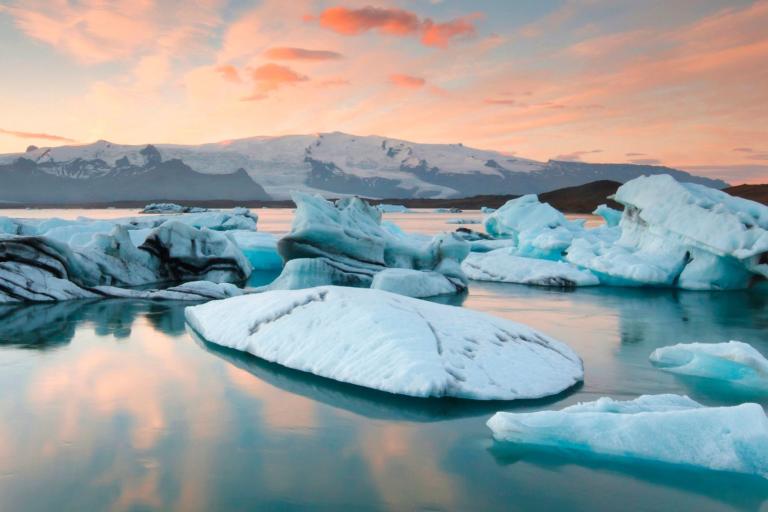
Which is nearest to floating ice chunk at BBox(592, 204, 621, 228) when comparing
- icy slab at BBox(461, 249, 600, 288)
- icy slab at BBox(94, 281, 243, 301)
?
icy slab at BBox(461, 249, 600, 288)

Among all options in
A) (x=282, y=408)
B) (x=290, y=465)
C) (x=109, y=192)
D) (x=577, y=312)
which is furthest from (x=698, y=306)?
(x=109, y=192)

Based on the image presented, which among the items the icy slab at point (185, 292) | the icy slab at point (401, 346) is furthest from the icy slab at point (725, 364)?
the icy slab at point (185, 292)

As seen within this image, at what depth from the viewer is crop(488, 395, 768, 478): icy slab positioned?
4.01m

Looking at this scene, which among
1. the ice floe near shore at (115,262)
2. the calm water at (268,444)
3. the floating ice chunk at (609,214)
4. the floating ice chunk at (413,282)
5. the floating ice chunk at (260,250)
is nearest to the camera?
the calm water at (268,444)

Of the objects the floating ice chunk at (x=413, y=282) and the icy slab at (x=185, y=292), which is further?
the floating ice chunk at (x=413, y=282)

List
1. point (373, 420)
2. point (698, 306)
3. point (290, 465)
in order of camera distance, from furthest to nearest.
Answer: point (698, 306) → point (373, 420) → point (290, 465)

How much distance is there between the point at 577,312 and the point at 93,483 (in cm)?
861

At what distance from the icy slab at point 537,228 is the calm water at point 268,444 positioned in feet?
34.1

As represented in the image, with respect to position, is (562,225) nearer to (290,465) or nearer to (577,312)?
(577,312)

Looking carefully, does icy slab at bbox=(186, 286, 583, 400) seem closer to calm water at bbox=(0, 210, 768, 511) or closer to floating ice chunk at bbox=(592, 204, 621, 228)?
calm water at bbox=(0, 210, 768, 511)

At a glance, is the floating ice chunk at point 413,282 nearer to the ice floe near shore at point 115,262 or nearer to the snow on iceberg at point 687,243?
the ice floe near shore at point 115,262

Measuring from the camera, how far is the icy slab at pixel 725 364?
6.04 m

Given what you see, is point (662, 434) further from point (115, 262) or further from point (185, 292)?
point (115, 262)

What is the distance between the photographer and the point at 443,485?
3.81m
